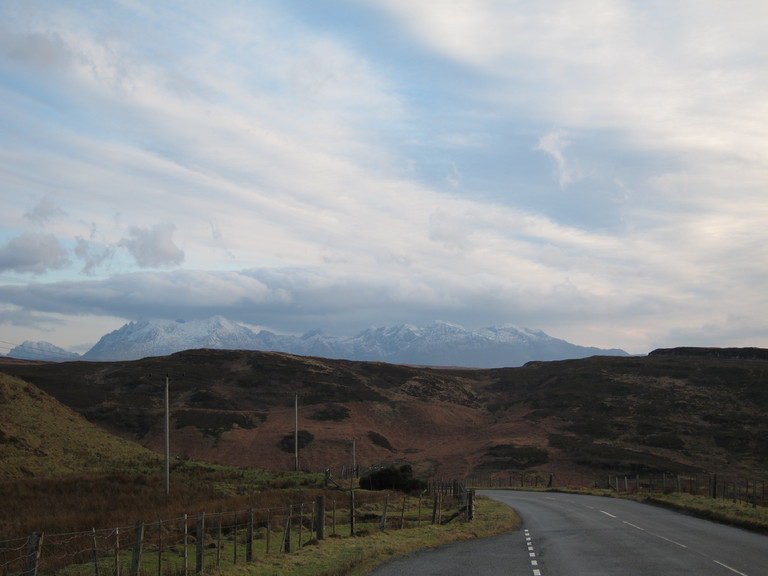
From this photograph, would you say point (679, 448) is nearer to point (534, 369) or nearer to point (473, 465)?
point (473, 465)

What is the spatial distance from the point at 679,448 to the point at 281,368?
249 feet

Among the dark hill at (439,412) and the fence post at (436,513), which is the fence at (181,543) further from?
the dark hill at (439,412)

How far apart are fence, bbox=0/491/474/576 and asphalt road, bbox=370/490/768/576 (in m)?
4.49

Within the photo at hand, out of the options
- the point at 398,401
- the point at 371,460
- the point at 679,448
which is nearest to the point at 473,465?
the point at 371,460

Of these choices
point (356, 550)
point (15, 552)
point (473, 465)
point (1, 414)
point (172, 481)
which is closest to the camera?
point (15, 552)

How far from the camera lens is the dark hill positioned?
277 ft

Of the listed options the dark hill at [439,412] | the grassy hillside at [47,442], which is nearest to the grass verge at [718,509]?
the dark hill at [439,412]

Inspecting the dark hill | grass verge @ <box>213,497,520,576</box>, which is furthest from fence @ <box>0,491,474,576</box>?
the dark hill

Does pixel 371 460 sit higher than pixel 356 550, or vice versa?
pixel 356 550

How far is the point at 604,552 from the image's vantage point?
810 inches

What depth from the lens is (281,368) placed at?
133m

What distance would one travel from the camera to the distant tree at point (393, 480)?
49188 millimetres

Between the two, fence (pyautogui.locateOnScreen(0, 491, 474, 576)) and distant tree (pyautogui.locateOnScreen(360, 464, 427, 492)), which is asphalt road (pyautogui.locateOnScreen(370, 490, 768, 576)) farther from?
distant tree (pyautogui.locateOnScreen(360, 464, 427, 492))

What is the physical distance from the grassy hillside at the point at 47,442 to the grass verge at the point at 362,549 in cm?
2652
